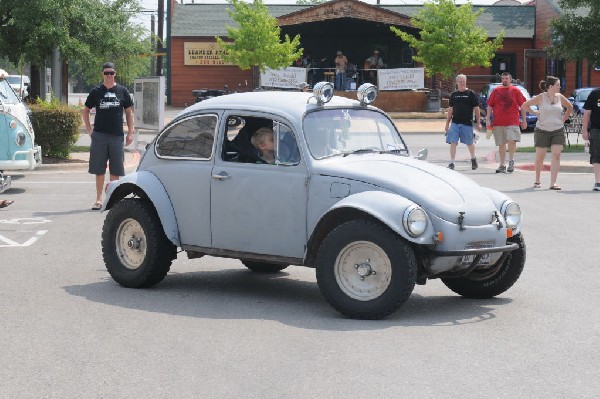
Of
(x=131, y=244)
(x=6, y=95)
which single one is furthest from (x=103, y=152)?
(x=131, y=244)

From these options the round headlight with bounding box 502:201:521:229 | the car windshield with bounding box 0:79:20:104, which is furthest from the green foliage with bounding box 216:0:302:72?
the round headlight with bounding box 502:201:521:229

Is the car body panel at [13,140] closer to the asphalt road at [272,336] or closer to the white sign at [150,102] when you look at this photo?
the asphalt road at [272,336]

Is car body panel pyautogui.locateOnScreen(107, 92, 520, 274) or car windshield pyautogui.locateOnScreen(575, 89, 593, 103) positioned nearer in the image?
car body panel pyautogui.locateOnScreen(107, 92, 520, 274)

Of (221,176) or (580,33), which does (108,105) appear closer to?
(221,176)

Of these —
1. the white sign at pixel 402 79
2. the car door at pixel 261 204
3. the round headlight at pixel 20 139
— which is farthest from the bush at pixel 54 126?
the white sign at pixel 402 79

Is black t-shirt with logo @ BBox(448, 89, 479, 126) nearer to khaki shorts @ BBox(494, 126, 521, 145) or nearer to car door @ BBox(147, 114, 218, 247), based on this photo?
khaki shorts @ BBox(494, 126, 521, 145)

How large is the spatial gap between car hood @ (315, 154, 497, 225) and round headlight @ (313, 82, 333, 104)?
1.79ft

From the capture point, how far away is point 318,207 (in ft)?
28.9

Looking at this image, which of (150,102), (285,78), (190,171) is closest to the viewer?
(190,171)

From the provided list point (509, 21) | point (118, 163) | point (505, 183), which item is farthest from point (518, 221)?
point (509, 21)

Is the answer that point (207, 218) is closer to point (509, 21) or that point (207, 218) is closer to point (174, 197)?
point (174, 197)

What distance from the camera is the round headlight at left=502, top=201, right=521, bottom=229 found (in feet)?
29.2

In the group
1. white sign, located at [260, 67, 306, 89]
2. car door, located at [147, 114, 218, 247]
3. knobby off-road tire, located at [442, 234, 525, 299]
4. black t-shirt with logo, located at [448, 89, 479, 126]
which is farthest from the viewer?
white sign, located at [260, 67, 306, 89]

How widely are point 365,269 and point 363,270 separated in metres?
0.02
